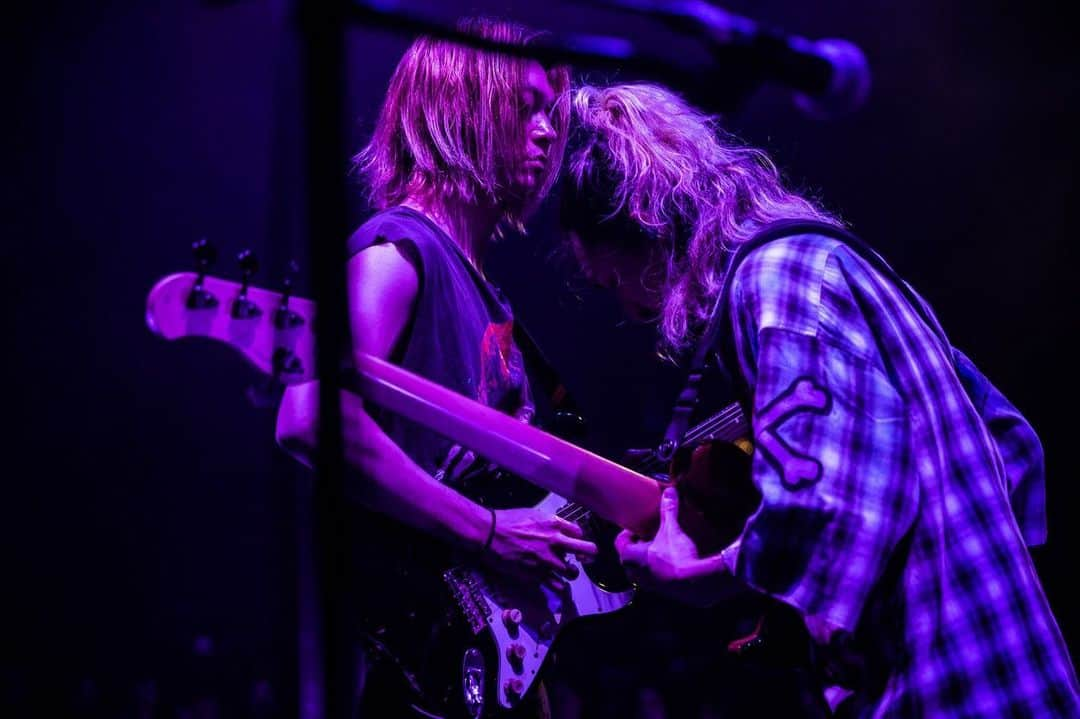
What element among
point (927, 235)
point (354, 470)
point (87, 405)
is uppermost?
point (354, 470)

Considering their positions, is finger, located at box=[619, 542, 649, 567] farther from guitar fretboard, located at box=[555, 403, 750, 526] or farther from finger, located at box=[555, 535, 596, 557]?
guitar fretboard, located at box=[555, 403, 750, 526]

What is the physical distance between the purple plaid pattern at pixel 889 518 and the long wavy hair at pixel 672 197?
46 centimetres

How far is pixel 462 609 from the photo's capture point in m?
1.82

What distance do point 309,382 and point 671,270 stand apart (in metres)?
0.94

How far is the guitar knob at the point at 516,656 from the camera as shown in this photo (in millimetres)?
1851

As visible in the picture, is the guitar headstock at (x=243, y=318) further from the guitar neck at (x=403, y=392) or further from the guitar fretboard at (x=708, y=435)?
the guitar fretboard at (x=708, y=435)

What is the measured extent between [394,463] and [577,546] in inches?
20.1

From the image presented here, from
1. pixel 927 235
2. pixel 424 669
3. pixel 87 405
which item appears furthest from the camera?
pixel 87 405

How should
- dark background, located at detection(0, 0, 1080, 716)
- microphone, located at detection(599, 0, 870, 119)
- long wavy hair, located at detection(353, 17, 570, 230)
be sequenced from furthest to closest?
dark background, located at detection(0, 0, 1080, 716) < long wavy hair, located at detection(353, 17, 570, 230) < microphone, located at detection(599, 0, 870, 119)

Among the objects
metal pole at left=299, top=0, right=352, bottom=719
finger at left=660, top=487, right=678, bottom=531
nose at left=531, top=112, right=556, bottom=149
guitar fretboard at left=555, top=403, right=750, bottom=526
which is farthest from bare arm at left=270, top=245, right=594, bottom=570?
nose at left=531, top=112, right=556, bottom=149

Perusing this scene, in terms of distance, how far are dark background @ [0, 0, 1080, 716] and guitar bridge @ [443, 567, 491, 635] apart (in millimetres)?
2743

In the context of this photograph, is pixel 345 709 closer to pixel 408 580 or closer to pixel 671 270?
Result: pixel 408 580

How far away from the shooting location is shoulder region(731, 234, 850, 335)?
1.52 meters

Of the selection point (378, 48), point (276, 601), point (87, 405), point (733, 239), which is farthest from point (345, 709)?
point (276, 601)
